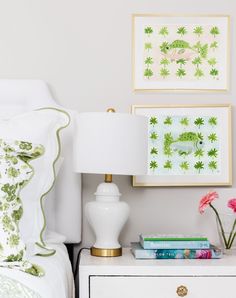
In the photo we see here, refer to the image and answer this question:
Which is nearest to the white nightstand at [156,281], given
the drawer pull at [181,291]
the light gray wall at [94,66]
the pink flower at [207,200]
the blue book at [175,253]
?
the drawer pull at [181,291]

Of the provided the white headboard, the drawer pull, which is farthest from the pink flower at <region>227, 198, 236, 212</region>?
the white headboard

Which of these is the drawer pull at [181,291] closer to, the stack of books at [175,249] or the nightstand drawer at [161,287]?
the nightstand drawer at [161,287]

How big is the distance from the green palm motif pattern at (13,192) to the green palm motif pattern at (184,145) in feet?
2.23

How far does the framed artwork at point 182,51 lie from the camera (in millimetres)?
2486

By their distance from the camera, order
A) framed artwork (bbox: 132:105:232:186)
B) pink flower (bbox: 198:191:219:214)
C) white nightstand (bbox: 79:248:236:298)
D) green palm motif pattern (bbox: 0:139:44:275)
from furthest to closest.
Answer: framed artwork (bbox: 132:105:232:186) → pink flower (bbox: 198:191:219:214) → white nightstand (bbox: 79:248:236:298) → green palm motif pattern (bbox: 0:139:44:275)

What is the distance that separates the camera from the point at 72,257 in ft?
7.90

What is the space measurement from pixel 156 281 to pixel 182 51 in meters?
1.06

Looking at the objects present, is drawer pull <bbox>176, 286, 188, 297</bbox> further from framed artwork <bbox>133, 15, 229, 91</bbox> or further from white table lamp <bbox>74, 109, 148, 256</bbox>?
framed artwork <bbox>133, 15, 229, 91</bbox>

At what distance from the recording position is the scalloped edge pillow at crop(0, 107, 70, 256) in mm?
1977

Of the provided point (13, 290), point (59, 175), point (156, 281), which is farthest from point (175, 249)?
point (13, 290)

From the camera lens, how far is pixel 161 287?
1976 mm

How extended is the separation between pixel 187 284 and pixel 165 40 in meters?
1.10

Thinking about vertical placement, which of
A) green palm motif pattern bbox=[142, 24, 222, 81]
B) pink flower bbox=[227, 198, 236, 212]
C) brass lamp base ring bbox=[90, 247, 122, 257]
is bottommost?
brass lamp base ring bbox=[90, 247, 122, 257]

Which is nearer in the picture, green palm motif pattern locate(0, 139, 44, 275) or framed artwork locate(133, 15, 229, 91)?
green palm motif pattern locate(0, 139, 44, 275)
